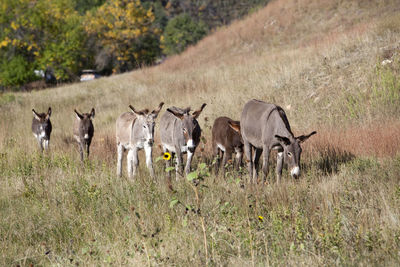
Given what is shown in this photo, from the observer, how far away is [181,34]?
56344 mm

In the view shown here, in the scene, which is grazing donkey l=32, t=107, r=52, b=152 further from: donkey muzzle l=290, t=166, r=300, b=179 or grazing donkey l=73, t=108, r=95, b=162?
donkey muzzle l=290, t=166, r=300, b=179

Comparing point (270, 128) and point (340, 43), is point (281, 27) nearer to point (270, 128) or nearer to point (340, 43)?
point (340, 43)

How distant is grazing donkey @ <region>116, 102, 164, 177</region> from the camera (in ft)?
29.7

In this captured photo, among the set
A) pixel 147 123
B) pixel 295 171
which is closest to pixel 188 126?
pixel 147 123

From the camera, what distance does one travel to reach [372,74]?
44.8ft

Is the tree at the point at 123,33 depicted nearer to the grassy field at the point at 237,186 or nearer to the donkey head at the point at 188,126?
the grassy field at the point at 237,186

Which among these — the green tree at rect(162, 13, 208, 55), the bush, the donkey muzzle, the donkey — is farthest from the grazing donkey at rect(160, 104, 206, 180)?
the green tree at rect(162, 13, 208, 55)

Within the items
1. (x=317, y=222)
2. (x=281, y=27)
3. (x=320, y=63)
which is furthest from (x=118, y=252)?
(x=281, y=27)

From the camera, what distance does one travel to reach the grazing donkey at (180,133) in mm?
8445

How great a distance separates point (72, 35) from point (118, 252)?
38902mm

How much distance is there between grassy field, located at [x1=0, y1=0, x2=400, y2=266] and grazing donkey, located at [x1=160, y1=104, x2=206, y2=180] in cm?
40

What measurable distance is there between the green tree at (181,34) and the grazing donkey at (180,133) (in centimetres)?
4755

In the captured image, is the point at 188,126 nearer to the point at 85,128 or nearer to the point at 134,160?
the point at 134,160

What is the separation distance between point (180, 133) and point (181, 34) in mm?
49094
